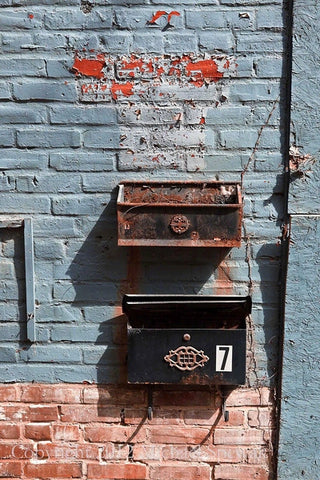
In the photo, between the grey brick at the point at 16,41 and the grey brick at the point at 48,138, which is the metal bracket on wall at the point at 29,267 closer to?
the grey brick at the point at 48,138

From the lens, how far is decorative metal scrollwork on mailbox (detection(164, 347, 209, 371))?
2166 millimetres

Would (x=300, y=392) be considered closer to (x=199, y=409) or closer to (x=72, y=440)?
(x=199, y=409)

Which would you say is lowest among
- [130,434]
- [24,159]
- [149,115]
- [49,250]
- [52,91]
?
[130,434]

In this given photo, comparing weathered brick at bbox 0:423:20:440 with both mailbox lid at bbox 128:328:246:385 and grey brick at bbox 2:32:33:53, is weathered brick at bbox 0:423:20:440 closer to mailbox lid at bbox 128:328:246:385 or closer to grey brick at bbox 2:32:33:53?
mailbox lid at bbox 128:328:246:385

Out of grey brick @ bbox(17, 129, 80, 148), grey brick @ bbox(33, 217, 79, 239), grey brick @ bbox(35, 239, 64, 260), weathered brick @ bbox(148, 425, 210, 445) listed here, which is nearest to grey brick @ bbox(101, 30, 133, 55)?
grey brick @ bbox(17, 129, 80, 148)

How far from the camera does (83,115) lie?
2.21 meters

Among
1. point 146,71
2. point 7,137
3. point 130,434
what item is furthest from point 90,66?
point 130,434

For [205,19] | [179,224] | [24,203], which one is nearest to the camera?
[179,224]

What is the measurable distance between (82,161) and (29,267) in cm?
53

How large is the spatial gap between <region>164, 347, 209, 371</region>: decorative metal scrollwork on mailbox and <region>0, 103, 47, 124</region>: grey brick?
116 centimetres

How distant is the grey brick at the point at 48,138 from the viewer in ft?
7.29

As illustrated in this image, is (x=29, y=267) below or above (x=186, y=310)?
above

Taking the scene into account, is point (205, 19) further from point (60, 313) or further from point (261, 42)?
point (60, 313)

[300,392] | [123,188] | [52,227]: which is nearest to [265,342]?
[300,392]
